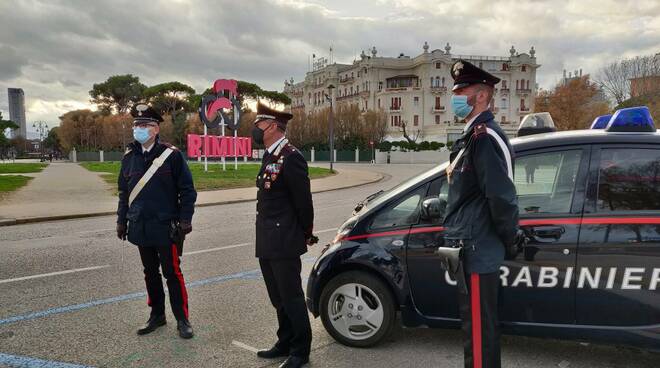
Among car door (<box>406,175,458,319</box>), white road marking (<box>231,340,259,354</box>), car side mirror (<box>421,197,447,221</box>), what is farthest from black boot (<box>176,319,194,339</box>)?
car side mirror (<box>421,197,447,221</box>)

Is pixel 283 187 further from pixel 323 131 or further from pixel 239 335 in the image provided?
pixel 323 131

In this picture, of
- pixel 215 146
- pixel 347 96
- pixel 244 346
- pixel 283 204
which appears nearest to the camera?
pixel 283 204

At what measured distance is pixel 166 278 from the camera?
396 centimetres

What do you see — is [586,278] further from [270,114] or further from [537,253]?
[270,114]

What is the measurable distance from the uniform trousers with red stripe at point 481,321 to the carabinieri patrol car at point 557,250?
730 mm

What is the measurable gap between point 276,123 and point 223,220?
8264 mm

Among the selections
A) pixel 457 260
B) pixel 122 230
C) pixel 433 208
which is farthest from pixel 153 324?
pixel 457 260

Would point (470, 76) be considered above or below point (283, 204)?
above

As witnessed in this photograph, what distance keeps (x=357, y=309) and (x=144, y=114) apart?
102 inches

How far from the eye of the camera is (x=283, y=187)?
3.20 metres

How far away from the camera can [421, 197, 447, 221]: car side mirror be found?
3.03 m

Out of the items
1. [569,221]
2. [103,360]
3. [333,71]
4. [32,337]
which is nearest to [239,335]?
[103,360]

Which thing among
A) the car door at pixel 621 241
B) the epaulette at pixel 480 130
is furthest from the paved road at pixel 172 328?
the epaulette at pixel 480 130

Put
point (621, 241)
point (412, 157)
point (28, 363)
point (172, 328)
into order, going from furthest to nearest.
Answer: point (412, 157)
point (172, 328)
point (28, 363)
point (621, 241)
